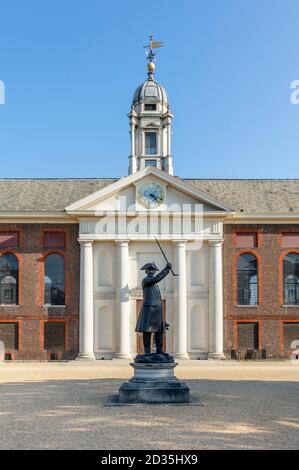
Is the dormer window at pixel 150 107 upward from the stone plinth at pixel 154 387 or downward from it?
upward

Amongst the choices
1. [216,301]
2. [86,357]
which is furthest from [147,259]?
[86,357]

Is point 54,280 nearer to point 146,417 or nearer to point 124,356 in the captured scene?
point 124,356

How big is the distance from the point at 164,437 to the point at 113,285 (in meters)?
27.6

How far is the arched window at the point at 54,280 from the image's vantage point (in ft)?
135

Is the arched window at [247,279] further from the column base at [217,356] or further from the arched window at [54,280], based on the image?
the arched window at [54,280]

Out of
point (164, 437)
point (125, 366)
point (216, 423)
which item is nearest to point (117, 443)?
point (164, 437)

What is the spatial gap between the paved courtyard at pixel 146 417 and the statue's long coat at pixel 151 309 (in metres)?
2.26

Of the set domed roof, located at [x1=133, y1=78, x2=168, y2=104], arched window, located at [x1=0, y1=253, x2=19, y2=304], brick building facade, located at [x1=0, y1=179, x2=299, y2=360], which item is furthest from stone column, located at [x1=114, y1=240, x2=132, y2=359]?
domed roof, located at [x1=133, y1=78, x2=168, y2=104]

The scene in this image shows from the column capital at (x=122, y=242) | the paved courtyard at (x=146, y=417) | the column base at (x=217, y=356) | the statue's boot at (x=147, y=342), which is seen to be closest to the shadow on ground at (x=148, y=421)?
the paved courtyard at (x=146, y=417)

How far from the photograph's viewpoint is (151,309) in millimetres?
18953

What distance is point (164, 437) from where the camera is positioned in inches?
519

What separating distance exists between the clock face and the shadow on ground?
19317 mm

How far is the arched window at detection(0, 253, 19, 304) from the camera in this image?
4097 centimetres

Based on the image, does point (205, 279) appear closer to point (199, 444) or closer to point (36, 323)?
point (36, 323)
